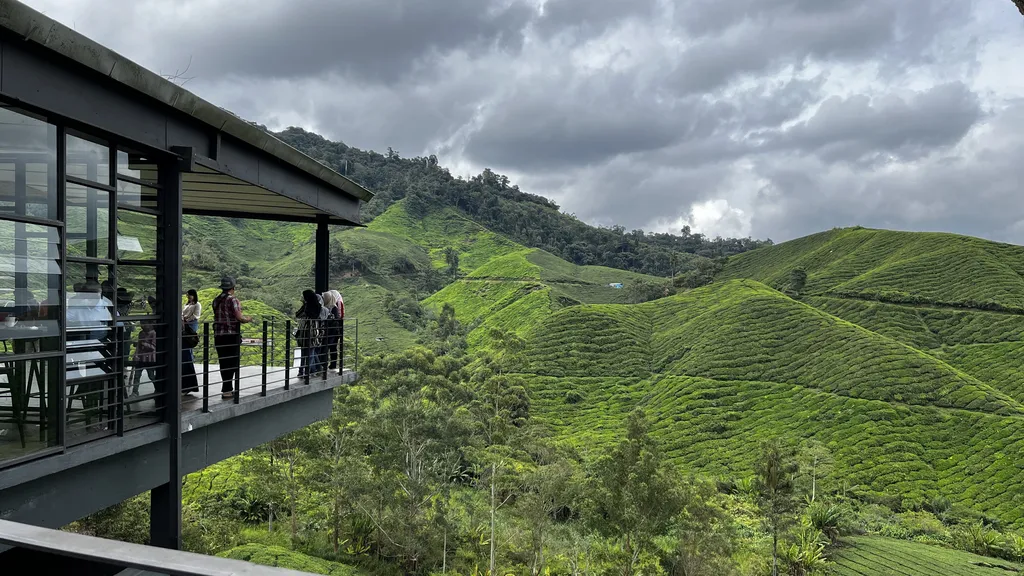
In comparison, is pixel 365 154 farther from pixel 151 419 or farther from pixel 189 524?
pixel 151 419

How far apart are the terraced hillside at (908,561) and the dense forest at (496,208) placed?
5649 centimetres

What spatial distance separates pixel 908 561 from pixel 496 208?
7453 cm

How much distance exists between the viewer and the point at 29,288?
11.8 feet

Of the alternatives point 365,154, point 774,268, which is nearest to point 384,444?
point 774,268

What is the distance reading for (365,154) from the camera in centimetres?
10925

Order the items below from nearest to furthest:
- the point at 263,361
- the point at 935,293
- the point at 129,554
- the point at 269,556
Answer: the point at 129,554, the point at 263,361, the point at 269,556, the point at 935,293

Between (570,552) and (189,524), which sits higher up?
(189,524)

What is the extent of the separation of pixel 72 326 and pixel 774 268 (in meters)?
69.8

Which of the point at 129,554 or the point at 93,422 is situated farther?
the point at 93,422

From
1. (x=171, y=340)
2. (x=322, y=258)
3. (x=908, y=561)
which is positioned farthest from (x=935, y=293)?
(x=171, y=340)

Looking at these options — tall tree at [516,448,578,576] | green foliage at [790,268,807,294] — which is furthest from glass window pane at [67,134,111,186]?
green foliage at [790,268,807,294]

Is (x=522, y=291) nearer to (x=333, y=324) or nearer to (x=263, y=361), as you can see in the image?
(x=333, y=324)

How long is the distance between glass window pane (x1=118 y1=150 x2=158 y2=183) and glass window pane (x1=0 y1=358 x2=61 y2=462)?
4.73 feet

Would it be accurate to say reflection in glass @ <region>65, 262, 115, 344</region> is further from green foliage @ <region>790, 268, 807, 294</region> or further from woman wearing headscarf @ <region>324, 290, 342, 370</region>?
green foliage @ <region>790, 268, 807, 294</region>
